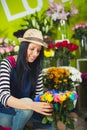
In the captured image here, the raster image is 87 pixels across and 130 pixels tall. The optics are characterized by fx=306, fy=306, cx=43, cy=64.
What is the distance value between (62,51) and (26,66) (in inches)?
51.1

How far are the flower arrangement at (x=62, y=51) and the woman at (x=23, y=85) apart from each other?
1.06m

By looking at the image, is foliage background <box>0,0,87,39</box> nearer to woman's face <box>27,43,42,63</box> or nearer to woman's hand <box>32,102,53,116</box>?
woman's face <box>27,43,42,63</box>

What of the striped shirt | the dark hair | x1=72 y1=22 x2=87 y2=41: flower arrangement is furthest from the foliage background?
the striped shirt

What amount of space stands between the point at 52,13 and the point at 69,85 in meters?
1.24

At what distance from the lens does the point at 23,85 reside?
2236mm

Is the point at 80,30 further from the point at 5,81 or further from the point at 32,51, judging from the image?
the point at 5,81

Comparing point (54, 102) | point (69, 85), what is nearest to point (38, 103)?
point (54, 102)

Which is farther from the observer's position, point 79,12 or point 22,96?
point 79,12

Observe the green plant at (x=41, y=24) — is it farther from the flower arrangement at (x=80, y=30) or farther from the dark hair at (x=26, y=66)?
the dark hair at (x=26, y=66)

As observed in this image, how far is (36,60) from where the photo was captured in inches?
90.1

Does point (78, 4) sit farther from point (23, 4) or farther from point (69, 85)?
point (69, 85)

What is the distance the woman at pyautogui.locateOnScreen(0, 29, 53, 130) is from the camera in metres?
2.02

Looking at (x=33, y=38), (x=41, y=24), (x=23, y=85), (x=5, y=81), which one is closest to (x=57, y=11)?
(x=41, y=24)

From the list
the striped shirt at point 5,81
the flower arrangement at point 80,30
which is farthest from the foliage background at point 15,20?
the striped shirt at point 5,81
